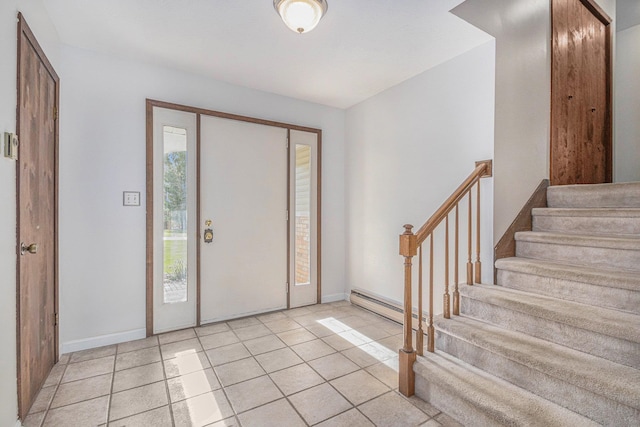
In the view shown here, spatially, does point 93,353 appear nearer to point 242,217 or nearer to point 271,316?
point 271,316

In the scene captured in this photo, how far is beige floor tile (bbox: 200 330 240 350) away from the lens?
275 centimetres

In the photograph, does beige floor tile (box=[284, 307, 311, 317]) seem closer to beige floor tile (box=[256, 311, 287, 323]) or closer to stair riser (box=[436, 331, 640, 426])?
beige floor tile (box=[256, 311, 287, 323])

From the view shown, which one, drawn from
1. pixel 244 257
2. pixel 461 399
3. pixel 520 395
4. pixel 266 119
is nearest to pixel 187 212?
pixel 244 257

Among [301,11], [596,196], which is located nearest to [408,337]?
[596,196]

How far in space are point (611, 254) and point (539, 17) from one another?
1.92 meters

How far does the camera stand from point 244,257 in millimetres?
3414

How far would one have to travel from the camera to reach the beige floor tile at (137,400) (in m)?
1.85

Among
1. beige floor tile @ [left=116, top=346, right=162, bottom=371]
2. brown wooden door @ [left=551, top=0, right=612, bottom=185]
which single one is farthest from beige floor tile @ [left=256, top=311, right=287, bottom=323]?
brown wooden door @ [left=551, top=0, right=612, bottom=185]

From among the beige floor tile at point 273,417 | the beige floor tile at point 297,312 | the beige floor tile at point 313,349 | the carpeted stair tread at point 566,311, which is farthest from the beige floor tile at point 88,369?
the carpeted stair tread at point 566,311

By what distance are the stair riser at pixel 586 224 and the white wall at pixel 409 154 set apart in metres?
0.39

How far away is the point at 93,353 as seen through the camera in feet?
8.52

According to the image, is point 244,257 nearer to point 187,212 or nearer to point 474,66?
point 187,212

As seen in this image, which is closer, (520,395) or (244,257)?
(520,395)

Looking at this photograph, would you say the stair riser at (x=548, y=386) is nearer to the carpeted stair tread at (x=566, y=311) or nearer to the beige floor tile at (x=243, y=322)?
the carpeted stair tread at (x=566, y=311)
